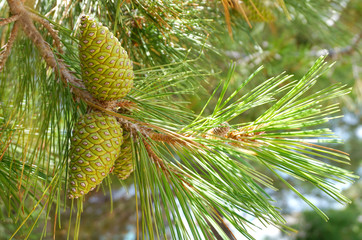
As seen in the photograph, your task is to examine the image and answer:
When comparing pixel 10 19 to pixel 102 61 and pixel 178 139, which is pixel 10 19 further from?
pixel 178 139

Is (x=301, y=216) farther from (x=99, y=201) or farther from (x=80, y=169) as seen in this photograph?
(x=80, y=169)

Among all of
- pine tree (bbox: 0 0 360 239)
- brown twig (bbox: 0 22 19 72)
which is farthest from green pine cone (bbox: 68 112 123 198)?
brown twig (bbox: 0 22 19 72)

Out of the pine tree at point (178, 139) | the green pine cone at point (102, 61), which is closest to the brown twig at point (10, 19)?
the pine tree at point (178, 139)

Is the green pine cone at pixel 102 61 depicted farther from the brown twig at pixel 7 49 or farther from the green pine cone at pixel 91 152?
the brown twig at pixel 7 49

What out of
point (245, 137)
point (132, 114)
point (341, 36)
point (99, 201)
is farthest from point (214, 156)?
point (99, 201)

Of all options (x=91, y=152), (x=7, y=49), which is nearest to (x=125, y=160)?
(x=91, y=152)

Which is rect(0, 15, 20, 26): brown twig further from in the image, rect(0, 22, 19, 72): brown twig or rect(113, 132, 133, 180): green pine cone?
rect(113, 132, 133, 180): green pine cone

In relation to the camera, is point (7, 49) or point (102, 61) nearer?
point (102, 61)
